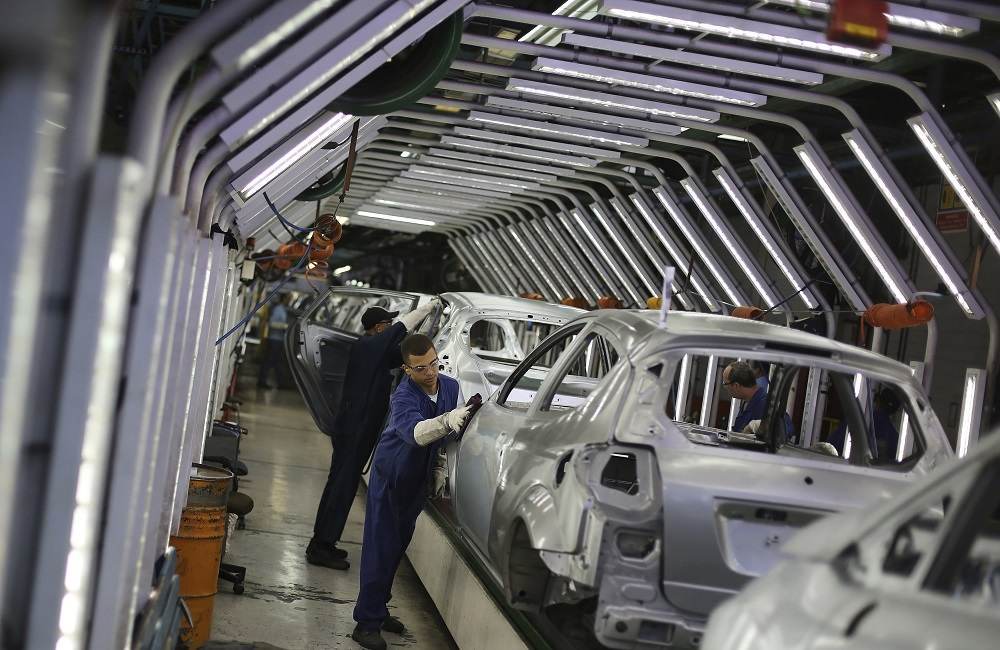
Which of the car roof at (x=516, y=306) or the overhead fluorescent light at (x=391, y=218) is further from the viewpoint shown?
the overhead fluorescent light at (x=391, y=218)

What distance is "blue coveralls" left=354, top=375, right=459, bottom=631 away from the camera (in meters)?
5.73

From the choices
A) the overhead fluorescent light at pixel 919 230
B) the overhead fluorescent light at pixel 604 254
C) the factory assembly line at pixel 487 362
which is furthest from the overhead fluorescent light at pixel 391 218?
the overhead fluorescent light at pixel 919 230

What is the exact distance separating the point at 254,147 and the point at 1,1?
300cm

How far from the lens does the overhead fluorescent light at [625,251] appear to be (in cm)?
1580

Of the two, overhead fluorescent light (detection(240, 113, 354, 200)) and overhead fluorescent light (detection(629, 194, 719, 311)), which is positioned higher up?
overhead fluorescent light (detection(629, 194, 719, 311))

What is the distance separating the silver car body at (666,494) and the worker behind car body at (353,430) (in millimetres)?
2827

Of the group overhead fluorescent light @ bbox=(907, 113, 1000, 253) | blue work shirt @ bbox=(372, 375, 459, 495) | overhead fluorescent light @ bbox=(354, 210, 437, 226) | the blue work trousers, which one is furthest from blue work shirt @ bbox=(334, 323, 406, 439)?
overhead fluorescent light @ bbox=(354, 210, 437, 226)

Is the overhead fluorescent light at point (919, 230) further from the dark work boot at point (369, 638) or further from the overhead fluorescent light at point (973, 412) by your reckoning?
the dark work boot at point (369, 638)

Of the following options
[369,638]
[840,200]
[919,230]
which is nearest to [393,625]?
[369,638]

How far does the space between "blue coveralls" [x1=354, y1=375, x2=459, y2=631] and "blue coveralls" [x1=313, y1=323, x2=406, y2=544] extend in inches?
60.4

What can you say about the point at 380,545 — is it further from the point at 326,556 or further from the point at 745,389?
the point at 745,389

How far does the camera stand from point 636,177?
Answer: 50.2ft

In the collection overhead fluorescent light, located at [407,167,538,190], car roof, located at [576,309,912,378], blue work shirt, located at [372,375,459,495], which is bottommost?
blue work shirt, located at [372,375,459,495]

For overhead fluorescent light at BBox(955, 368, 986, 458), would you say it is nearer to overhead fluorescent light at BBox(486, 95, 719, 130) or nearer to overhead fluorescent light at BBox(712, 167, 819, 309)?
overhead fluorescent light at BBox(712, 167, 819, 309)
